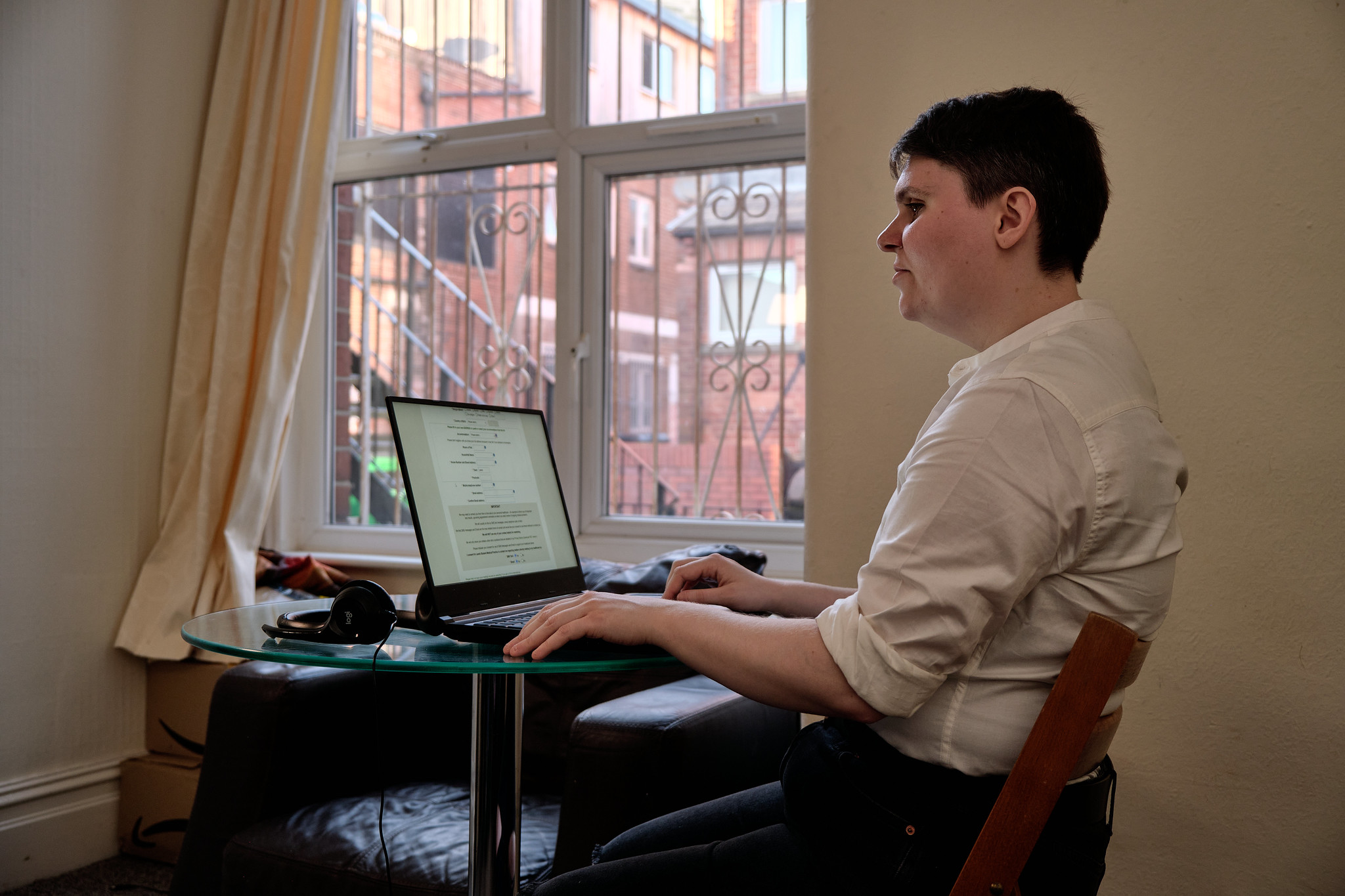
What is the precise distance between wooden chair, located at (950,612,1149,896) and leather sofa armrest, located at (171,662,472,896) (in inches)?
42.9

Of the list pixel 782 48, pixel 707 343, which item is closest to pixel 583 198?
pixel 707 343

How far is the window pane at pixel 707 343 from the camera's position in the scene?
8.76 feet

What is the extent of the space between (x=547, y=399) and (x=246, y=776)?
4.76ft

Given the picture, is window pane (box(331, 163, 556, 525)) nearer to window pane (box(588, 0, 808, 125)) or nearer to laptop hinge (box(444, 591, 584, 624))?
window pane (box(588, 0, 808, 125))

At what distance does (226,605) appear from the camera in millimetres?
2635

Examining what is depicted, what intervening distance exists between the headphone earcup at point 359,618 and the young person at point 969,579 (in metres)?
0.22

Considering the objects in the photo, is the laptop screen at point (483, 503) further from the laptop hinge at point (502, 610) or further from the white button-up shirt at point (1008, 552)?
the white button-up shirt at point (1008, 552)

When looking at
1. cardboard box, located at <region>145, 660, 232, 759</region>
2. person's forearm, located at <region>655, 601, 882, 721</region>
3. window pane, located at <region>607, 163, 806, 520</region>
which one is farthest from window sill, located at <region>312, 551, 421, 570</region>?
person's forearm, located at <region>655, 601, 882, 721</region>

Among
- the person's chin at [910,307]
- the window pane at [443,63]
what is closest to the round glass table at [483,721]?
the person's chin at [910,307]

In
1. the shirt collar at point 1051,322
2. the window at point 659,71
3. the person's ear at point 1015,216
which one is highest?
the window at point 659,71

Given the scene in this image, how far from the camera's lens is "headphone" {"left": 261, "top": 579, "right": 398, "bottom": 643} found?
1.22m

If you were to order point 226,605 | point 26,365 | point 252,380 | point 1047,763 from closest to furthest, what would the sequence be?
point 1047,763, point 26,365, point 226,605, point 252,380

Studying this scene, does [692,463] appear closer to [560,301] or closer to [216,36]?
[560,301]

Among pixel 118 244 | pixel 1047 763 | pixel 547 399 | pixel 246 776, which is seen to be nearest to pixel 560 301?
pixel 547 399
